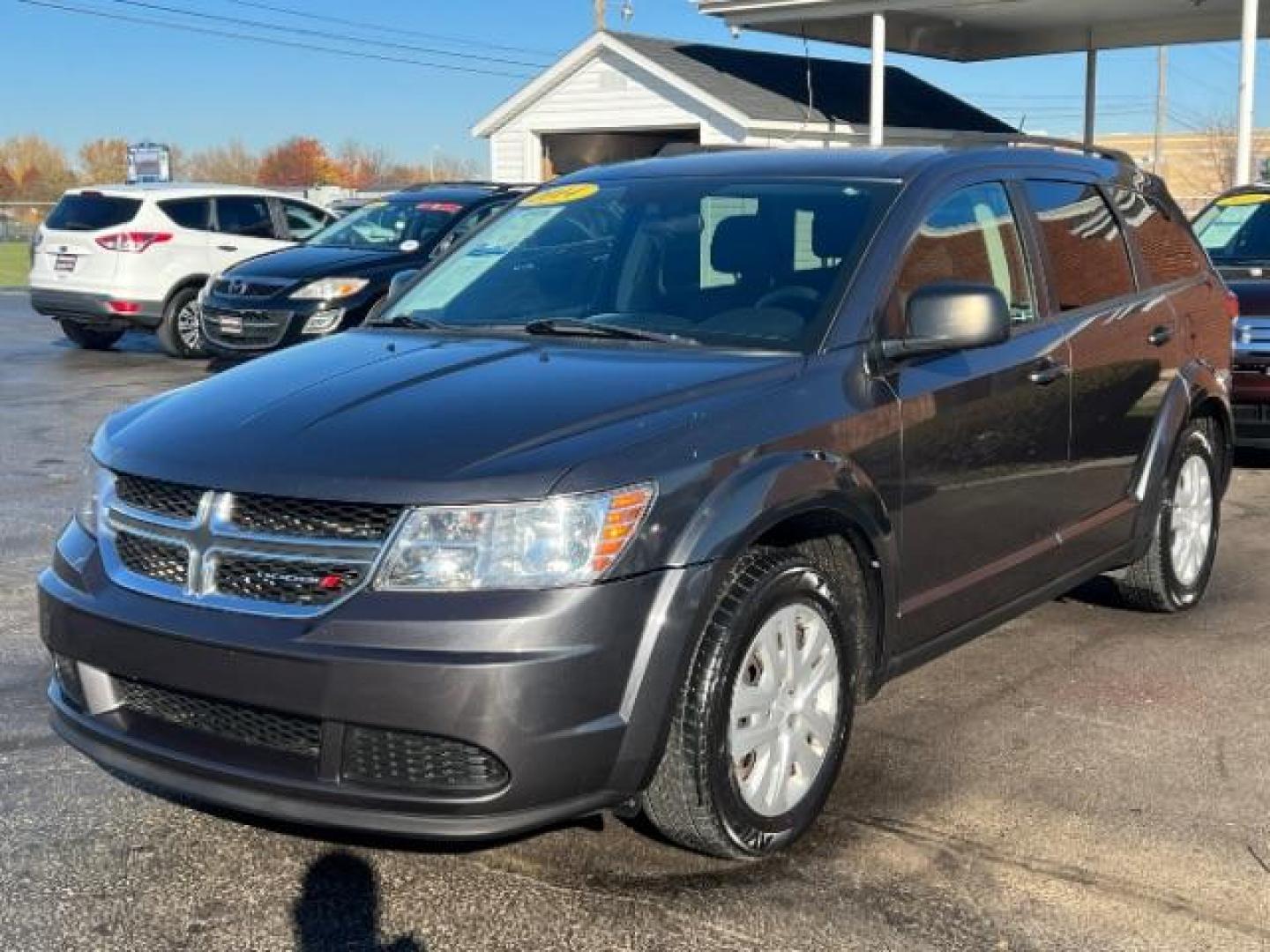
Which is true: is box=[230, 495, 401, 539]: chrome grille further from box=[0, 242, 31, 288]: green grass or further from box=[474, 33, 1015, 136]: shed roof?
box=[0, 242, 31, 288]: green grass

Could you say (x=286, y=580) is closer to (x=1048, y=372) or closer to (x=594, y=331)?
(x=594, y=331)

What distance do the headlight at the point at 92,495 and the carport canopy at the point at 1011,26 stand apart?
14.0m

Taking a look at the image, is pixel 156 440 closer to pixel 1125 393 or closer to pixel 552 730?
pixel 552 730

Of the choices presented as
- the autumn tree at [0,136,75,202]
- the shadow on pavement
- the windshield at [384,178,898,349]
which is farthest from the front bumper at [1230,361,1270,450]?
the autumn tree at [0,136,75,202]

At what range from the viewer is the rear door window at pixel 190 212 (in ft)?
50.2

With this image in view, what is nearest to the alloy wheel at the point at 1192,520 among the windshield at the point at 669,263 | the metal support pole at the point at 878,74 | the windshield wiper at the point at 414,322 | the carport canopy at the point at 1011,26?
the windshield at the point at 669,263

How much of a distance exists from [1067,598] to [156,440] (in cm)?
403

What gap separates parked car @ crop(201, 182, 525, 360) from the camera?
11.9 metres

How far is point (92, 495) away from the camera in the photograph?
12.3 ft

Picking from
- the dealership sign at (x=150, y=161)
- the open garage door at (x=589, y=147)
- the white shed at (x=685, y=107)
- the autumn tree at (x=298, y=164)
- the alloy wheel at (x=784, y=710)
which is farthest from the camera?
the autumn tree at (x=298, y=164)

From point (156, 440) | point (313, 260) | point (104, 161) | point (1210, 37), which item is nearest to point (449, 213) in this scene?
point (313, 260)

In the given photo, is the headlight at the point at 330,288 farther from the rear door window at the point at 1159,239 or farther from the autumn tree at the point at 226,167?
the autumn tree at the point at 226,167

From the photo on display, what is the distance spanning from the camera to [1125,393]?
17.4 feet

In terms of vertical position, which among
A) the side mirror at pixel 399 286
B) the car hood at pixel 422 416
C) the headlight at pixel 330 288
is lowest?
the headlight at pixel 330 288
